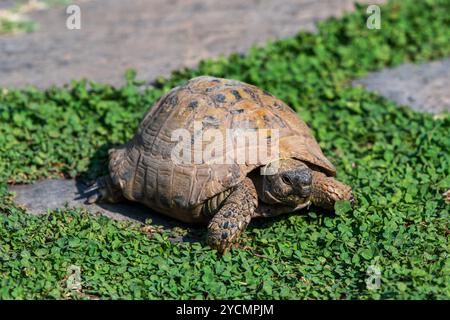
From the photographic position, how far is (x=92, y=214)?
6.55 metres

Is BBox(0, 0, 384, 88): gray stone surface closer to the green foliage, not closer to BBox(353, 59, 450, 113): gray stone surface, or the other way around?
the green foliage

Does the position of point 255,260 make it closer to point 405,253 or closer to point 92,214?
point 405,253

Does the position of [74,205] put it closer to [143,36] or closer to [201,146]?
[201,146]

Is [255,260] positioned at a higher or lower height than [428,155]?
lower

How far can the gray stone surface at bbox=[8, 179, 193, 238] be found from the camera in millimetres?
6580

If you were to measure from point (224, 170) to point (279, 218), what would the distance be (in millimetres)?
662

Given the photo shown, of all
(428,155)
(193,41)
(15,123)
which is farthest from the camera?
(193,41)

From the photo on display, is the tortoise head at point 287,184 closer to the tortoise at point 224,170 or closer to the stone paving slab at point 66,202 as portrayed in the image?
the tortoise at point 224,170

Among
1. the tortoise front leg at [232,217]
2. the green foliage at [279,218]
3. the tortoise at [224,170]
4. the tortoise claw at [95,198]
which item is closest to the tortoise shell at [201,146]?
the tortoise at [224,170]

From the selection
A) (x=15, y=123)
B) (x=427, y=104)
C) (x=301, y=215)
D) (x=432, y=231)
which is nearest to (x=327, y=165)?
(x=301, y=215)

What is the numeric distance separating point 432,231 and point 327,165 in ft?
3.21

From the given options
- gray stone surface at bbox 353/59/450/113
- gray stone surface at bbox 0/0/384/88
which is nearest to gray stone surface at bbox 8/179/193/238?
gray stone surface at bbox 0/0/384/88

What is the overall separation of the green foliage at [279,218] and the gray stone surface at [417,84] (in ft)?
0.68

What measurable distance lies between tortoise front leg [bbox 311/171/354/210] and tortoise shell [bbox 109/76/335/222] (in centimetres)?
16
